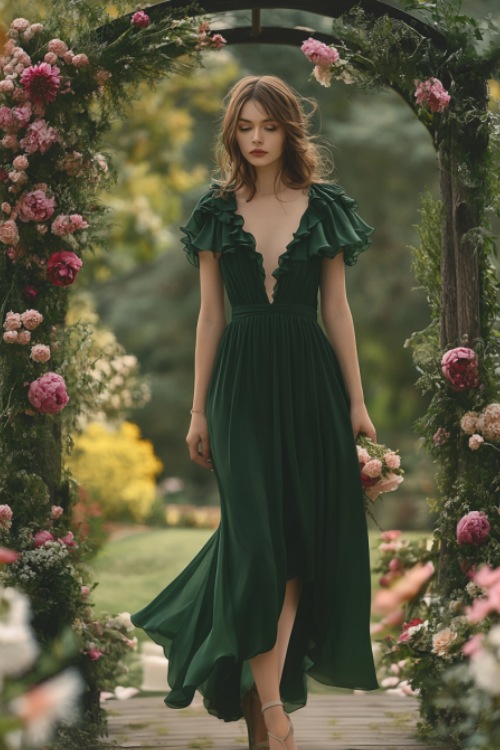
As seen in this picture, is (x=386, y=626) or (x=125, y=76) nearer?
(x=125, y=76)

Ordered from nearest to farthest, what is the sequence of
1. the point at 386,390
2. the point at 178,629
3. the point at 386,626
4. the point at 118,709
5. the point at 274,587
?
the point at 274,587, the point at 178,629, the point at 118,709, the point at 386,626, the point at 386,390

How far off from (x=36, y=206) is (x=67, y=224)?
0.40ft

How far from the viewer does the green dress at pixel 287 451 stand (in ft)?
11.2

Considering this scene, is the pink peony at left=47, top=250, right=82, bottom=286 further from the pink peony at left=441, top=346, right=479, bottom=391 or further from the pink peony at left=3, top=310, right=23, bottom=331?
the pink peony at left=441, top=346, right=479, bottom=391

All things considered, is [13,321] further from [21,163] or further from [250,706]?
[250,706]

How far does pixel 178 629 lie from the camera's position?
3.74 m

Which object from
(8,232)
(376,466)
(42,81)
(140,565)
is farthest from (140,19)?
(140,565)

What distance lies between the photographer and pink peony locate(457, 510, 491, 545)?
3.93m

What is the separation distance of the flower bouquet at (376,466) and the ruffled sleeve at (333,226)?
59cm

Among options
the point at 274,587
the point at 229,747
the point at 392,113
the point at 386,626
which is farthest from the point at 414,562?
the point at 392,113

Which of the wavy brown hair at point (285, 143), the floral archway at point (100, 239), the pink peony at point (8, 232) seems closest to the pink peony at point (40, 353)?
the floral archway at point (100, 239)

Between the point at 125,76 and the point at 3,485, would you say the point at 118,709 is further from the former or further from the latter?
the point at 125,76

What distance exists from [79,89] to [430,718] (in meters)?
2.59

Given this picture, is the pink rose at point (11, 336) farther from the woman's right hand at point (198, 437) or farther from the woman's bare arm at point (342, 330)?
the woman's bare arm at point (342, 330)
